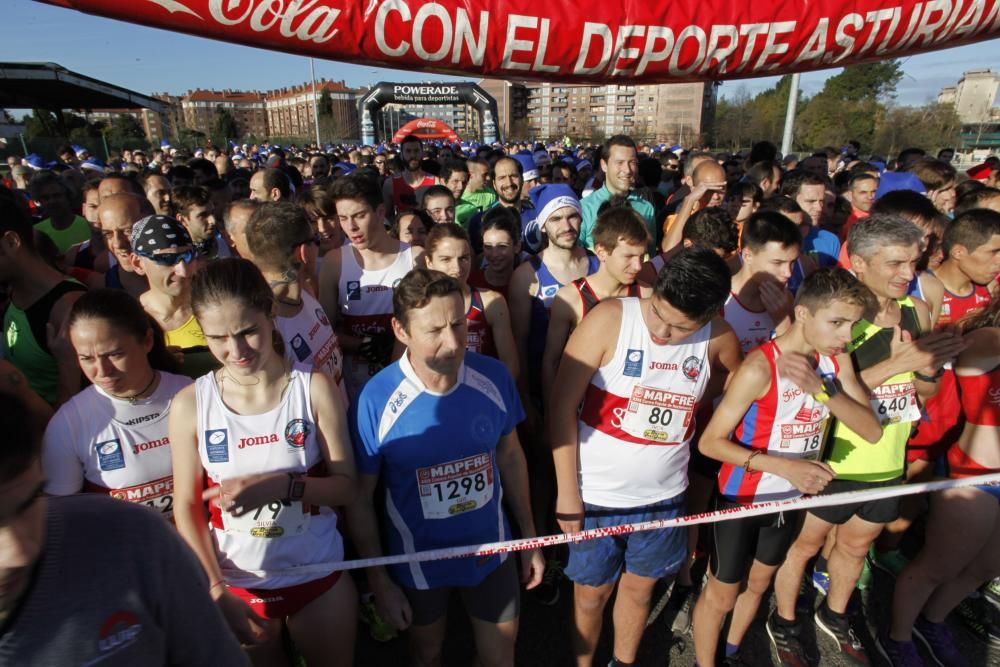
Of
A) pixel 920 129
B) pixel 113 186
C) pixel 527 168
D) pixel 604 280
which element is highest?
pixel 920 129

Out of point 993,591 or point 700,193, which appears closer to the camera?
point 993,591

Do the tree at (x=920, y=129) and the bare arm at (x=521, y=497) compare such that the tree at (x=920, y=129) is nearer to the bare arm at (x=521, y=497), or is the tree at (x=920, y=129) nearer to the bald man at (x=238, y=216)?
the bald man at (x=238, y=216)

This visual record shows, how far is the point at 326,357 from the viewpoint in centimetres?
281

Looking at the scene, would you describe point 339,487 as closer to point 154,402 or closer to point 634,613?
point 154,402

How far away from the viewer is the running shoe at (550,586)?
3.20 m

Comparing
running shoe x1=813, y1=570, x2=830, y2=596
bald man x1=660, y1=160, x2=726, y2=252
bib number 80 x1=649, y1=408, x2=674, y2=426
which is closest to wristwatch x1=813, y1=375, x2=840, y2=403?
bib number 80 x1=649, y1=408, x2=674, y2=426

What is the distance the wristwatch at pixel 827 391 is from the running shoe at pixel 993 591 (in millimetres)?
1991

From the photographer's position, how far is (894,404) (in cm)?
257


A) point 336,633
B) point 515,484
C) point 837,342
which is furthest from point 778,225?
point 336,633

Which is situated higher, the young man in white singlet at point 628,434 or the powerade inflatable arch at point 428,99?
the powerade inflatable arch at point 428,99

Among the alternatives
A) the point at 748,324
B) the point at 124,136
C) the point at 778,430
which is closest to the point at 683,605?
the point at 778,430

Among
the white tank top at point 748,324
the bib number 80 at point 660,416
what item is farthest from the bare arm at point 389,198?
the bib number 80 at point 660,416

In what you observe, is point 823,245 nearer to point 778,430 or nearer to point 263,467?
point 778,430

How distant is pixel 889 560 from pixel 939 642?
24.9 inches
